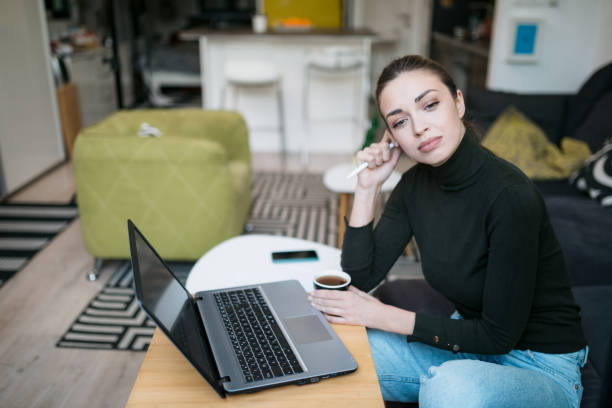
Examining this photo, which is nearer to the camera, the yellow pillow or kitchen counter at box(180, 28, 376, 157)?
the yellow pillow

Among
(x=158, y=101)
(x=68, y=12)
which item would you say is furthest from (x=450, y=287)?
(x=158, y=101)

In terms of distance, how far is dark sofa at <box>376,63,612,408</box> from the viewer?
1.35 m

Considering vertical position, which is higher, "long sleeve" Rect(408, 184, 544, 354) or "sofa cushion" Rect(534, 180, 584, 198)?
"long sleeve" Rect(408, 184, 544, 354)

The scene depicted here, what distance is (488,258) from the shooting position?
1.05 meters

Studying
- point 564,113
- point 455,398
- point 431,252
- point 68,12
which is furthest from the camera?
point 68,12

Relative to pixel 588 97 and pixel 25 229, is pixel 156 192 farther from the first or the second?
pixel 588 97

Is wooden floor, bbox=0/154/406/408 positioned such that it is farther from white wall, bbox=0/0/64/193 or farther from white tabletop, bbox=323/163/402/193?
white tabletop, bbox=323/163/402/193

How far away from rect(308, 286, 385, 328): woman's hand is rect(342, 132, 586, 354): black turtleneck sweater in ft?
0.29

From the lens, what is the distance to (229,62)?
171 inches

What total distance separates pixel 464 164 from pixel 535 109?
213 centimetres

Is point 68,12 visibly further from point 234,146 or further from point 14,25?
point 234,146

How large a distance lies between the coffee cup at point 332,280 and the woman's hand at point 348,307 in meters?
0.02

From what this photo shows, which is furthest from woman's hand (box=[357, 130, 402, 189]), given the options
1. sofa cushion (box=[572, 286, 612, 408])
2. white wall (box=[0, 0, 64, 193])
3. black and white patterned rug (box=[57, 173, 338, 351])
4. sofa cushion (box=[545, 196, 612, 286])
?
white wall (box=[0, 0, 64, 193])

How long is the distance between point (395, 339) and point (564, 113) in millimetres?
2312
